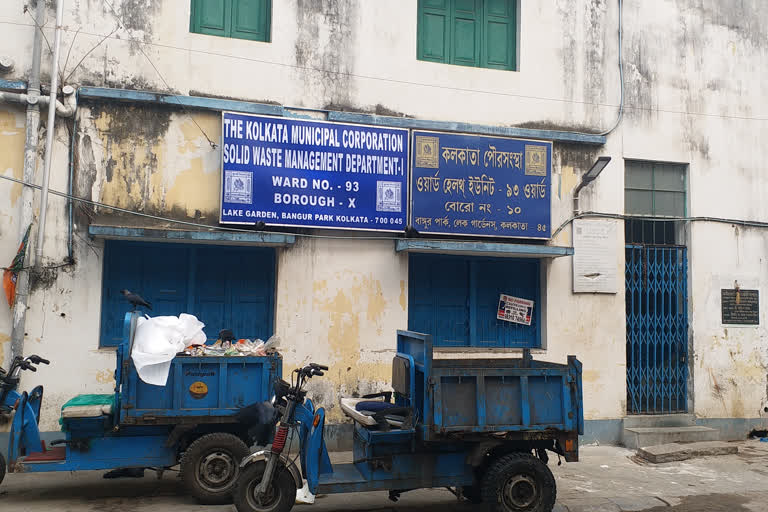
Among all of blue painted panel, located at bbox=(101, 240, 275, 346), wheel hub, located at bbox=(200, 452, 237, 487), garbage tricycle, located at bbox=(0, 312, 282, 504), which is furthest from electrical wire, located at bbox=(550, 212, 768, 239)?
wheel hub, located at bbox=(200, 452, 237, 487)

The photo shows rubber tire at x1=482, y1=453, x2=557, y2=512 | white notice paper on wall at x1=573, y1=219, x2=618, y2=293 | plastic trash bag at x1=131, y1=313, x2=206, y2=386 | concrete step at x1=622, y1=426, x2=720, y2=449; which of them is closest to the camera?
rubber tire at x1=482, y1=453, x2=557, y2=512

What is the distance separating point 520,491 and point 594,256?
186 inches

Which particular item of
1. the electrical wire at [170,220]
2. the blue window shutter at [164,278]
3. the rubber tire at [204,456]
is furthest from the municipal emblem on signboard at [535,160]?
the rubber tire at [204,456]

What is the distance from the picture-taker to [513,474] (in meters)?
5.98

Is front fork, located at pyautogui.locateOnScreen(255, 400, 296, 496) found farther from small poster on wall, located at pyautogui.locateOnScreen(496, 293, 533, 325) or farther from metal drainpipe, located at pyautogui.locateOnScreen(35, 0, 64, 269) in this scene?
small poster on wall, located at pyautogui.locateOnScreen(496, 293, 533, 325)

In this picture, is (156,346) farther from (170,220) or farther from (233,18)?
(233,18)

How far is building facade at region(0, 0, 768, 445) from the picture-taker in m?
8.19

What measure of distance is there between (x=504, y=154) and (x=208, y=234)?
163 inches

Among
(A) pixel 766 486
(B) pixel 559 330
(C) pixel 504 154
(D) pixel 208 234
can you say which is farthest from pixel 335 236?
(A) pixel 766 486

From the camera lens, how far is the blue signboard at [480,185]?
922 cm

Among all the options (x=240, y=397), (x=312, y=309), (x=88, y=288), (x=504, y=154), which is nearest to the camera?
(x=240, y=397)

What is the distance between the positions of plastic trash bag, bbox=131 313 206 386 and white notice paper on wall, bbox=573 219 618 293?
571 centimetres

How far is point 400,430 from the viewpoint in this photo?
5.87 m

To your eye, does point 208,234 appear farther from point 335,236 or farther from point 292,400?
point 292,400
